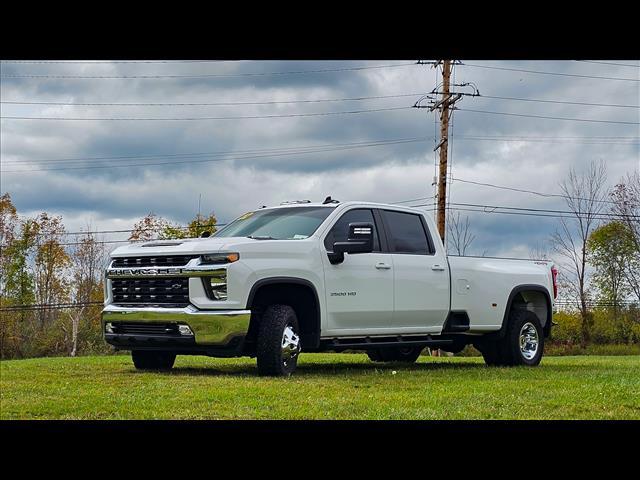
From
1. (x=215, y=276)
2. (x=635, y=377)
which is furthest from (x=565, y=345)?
(x=215, y=276)

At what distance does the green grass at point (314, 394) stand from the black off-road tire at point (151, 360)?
0.55ft

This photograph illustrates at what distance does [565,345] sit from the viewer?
47000 mm

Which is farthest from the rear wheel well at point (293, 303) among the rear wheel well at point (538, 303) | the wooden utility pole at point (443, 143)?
the wooden utility pole at point (443, 143)

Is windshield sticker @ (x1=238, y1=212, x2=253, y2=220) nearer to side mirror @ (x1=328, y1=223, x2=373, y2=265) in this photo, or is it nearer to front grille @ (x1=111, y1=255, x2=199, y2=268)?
side mirror @ (x1=328, y1=223, x2=373, y2=265)

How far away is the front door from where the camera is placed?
34.4 ft

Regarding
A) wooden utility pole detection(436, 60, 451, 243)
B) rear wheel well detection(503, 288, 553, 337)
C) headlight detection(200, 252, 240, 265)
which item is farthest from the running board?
wooden utility pole detection(436, 60, 451, 243)

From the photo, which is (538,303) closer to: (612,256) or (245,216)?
(245,216)

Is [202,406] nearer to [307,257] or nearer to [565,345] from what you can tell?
[307,257]

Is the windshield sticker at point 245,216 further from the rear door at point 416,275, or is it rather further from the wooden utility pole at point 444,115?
the wooden utility pole at point 444,115

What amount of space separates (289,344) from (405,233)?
2.65 m

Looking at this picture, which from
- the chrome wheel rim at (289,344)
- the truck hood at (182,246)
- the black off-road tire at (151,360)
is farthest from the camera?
the black off-road tire at (151,360)

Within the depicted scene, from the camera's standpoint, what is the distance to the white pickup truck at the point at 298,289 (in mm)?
9594

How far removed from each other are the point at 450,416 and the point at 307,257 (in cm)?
328
